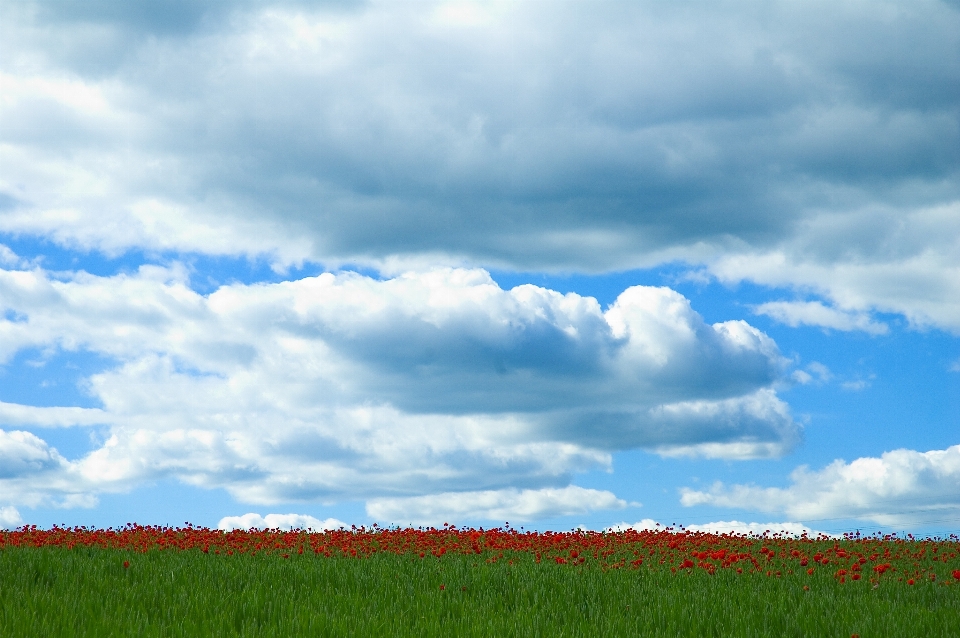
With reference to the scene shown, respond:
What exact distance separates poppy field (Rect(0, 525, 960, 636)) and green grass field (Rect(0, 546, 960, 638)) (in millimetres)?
33

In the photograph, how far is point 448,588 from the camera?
12.0 meters

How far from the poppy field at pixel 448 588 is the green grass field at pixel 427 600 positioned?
0.03m

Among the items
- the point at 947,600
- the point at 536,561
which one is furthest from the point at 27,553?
the point at 947,600

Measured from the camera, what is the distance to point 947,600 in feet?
38.4

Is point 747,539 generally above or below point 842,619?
above

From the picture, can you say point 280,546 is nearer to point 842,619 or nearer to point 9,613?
point 9,613

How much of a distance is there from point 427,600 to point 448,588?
86 cm

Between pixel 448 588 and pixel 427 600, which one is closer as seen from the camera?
pixel 427 600

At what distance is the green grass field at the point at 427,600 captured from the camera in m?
9.62

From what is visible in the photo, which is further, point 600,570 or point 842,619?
point 600,570

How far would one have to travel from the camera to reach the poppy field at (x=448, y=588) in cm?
977

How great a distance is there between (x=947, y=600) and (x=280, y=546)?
450 inches

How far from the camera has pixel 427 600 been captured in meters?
11.2

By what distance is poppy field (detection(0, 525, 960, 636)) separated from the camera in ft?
32.1
